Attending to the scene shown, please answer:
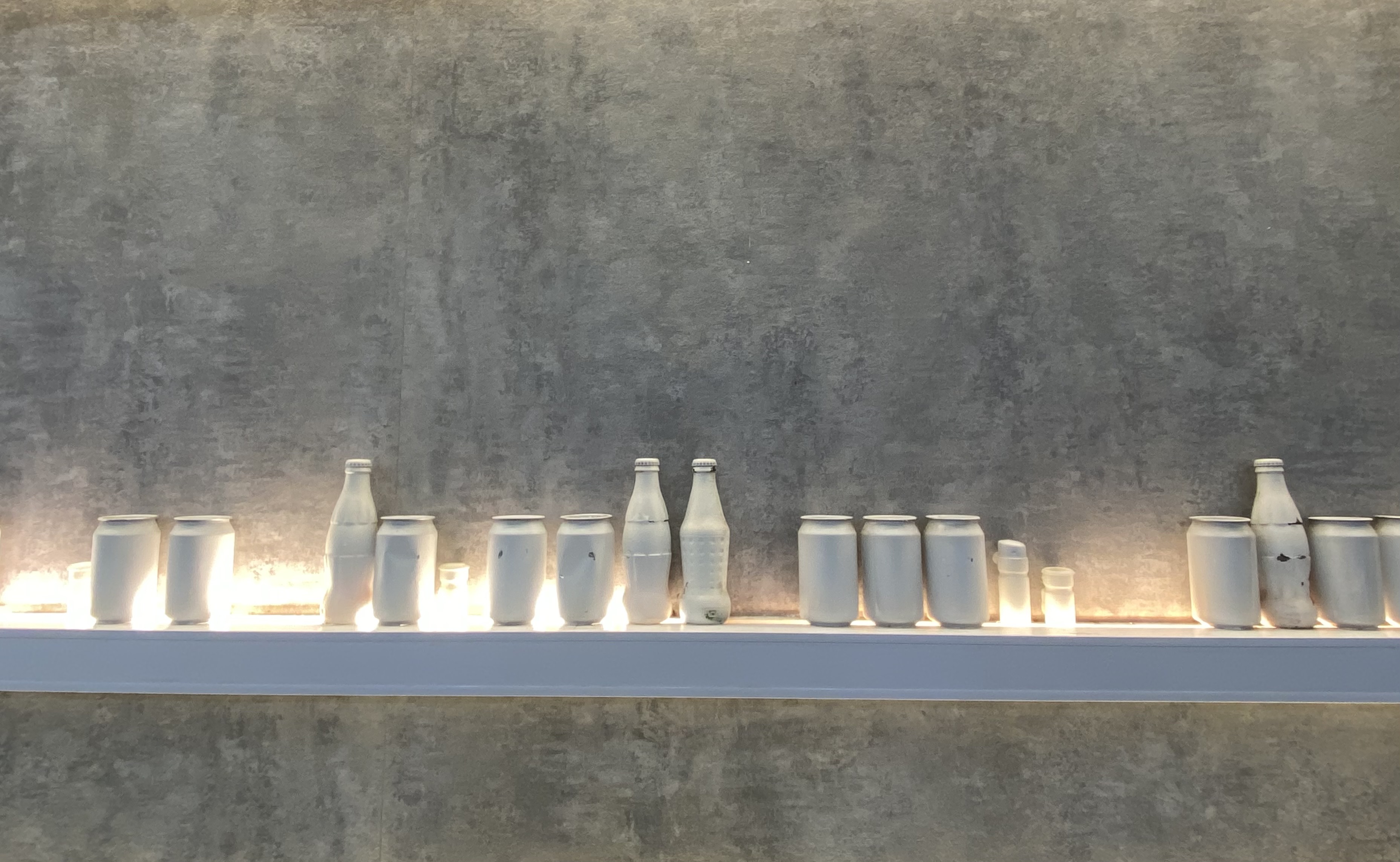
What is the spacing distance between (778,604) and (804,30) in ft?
3.40

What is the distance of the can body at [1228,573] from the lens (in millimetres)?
1005

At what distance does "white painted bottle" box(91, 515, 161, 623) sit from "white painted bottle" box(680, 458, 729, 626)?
0.85 meters

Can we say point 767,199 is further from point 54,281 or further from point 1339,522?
point 54,281

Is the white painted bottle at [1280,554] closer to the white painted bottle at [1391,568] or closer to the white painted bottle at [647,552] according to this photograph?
the white painted bottle at [1391,568]

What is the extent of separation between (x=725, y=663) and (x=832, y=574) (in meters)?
0.21

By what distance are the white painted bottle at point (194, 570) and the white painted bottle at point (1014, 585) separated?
1240mm

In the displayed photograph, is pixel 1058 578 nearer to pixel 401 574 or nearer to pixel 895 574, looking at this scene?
pixel 895 574

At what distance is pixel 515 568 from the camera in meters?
1.03

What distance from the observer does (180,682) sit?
3.25ft

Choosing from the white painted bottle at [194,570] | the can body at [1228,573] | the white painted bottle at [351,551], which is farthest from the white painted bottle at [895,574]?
the white painted bottle at [194,570]

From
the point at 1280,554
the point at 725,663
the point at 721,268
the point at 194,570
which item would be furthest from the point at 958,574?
the point at 194,570

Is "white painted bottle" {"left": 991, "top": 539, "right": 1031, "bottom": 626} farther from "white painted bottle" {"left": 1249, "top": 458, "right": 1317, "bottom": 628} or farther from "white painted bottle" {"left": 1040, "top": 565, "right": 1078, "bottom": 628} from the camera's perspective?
"white painted bottle" {"left": 1249, "top": 458, "right": 1317, "bottom": 628}

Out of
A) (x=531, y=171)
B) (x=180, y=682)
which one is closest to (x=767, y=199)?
(x=531, y=171)

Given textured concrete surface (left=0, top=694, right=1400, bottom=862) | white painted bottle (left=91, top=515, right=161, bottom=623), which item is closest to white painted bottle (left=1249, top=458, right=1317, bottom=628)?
textured concrete surface (left=0, top=694, right=1400, bottom=862)
